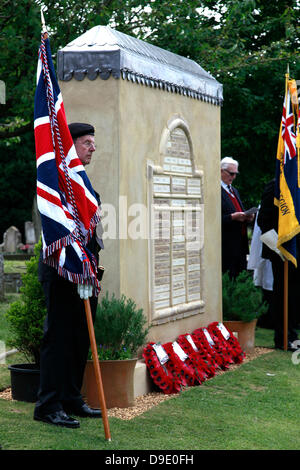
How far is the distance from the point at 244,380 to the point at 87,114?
10.0 ft

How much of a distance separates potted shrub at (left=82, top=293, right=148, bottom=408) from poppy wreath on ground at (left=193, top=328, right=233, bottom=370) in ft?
5.67

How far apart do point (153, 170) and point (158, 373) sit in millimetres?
1888

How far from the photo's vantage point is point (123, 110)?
6.33m

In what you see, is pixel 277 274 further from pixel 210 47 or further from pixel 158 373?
pixel 210 47

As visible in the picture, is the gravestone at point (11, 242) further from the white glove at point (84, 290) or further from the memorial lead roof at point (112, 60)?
the white glove at point (84, 290)

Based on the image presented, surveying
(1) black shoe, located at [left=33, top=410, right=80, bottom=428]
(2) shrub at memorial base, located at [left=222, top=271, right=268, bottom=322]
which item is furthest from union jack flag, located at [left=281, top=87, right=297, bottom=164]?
(1) black shoe, located at [left=33, top=410, right=80, bottom=428]

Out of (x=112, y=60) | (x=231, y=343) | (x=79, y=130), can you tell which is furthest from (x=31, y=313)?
(x=231, y=343)

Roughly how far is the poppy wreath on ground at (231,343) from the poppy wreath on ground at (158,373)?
1.55 meters

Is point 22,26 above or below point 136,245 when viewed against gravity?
above

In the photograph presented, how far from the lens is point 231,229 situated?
9375 mm

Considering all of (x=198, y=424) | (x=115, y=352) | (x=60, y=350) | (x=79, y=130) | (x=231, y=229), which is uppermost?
(x=79, y=130)

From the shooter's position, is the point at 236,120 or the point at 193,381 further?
the point at 236,120
